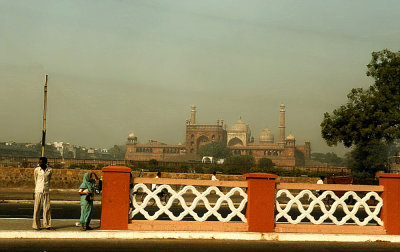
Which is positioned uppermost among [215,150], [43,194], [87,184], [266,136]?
[266,136]

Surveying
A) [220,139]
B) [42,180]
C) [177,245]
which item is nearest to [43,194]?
[42,180]

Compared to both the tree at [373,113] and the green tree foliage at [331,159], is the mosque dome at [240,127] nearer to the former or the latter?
the green tree foliage at [331,159]

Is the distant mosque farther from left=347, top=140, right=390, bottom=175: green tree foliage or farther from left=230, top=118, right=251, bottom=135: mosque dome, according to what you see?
left=347, top=140, right=390, bottom=175: green tree foliage

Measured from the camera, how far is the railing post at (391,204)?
9.30 m

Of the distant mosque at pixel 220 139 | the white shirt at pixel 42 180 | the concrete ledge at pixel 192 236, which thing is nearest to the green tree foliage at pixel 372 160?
the concrete ledge at pixel 192 236

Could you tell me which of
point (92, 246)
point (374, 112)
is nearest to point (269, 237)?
point (92, 246)

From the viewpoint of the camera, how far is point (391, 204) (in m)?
9.30

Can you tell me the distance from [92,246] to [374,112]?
2375 centimetres

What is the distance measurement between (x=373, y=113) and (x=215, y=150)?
97.1m

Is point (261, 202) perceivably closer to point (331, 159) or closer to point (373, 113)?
point (373, 113)

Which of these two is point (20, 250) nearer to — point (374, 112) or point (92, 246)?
point (92, 246)

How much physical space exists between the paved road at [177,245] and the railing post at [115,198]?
48cm

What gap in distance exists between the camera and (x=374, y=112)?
28.0 meters

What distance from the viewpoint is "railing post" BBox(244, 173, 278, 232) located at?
350 inches
